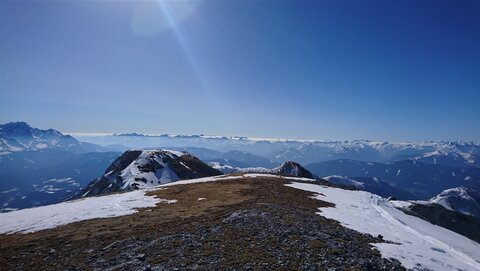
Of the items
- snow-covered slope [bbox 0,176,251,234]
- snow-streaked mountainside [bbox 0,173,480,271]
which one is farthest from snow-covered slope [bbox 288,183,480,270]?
snow-covered slope [bbox 0,176,251,234]

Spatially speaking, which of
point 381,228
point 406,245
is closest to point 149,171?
Answer: point 381,228

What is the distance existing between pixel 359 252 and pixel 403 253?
423 centimetres

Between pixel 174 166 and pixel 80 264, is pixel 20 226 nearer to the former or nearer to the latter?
pixel 80 264

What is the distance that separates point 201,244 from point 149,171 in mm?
96106

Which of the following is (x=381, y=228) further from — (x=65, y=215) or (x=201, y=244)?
(x=65, y=215)

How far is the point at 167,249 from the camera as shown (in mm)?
20125

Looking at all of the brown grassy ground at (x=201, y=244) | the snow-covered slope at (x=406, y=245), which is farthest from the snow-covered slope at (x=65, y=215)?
the snow-covered slope at (x=406, y=245)

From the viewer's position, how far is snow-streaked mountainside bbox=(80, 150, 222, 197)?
100000mm

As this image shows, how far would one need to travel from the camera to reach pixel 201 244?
20.8 m

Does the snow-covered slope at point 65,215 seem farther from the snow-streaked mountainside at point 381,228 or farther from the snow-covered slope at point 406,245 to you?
the snow-covered slope at point 406,245

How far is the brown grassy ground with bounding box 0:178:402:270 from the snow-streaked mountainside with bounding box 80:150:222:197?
64.5 meters

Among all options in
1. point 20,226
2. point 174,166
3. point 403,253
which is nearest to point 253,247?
point 403,253

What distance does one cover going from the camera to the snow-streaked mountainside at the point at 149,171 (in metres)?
100

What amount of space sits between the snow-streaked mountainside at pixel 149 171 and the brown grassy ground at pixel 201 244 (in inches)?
2540
